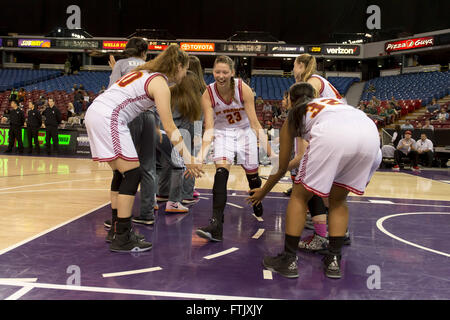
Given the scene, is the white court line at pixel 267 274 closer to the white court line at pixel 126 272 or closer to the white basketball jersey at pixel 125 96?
the white court line at pixel 126 272

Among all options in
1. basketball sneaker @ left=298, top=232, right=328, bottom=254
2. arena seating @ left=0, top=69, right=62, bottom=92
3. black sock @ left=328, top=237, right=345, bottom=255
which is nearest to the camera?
black sock @ left=328, top=237, right=345, bottom=255

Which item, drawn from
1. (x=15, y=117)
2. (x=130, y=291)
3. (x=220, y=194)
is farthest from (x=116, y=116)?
(x=15, y=117)

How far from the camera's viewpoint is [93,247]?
3355 millimetres

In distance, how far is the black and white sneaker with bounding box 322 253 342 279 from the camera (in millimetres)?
2854

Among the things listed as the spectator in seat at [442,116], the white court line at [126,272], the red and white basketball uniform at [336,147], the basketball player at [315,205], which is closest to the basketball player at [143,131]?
the white court line at [126,272]

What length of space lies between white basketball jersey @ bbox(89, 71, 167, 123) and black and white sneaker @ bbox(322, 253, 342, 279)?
1.88 metres

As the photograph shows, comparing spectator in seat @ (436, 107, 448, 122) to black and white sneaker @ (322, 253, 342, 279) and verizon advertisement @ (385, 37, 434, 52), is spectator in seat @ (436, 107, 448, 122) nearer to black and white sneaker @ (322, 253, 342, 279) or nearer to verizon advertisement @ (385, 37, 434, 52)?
verizon advertisement @ (385, 37, 434, 52)

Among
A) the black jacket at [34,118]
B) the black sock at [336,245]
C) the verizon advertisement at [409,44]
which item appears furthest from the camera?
the verizon advertisement at [409,44]

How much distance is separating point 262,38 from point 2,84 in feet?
59.8

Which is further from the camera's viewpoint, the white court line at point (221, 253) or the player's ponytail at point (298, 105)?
the white court line at point (221, 253)

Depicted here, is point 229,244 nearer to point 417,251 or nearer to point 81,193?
point 417,251

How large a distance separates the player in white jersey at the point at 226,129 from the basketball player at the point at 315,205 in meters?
0.56

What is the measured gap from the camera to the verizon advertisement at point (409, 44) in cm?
2458

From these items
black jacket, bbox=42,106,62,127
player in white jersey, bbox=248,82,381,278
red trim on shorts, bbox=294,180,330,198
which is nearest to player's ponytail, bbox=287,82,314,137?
player in white jersey, bbox=248,82,381,278
